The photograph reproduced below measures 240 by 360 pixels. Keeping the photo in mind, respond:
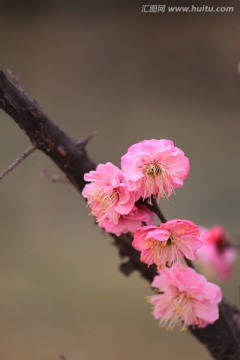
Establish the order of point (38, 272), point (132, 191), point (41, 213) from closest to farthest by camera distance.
Result: point (132, 191) < point (38, 272) < point (41, 213)

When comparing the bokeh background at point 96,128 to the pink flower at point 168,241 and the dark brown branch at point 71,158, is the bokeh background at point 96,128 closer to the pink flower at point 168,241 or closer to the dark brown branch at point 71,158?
the dark brown branch at point 71,158

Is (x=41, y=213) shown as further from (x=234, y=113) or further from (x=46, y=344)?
(x=234, y=113)

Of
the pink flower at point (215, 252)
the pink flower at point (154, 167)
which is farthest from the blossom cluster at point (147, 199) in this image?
the pink flower at point (215, 252)

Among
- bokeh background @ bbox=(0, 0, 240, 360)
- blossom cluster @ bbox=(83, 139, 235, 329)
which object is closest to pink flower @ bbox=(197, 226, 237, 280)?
bokeh background @ bbox=(0, 0, 240, 360)

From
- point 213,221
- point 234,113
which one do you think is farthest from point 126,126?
point 213,221

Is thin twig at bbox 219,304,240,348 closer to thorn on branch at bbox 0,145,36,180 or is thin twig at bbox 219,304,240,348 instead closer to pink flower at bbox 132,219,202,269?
pink flower at bbox 132,219,202,269

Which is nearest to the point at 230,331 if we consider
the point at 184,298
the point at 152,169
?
the point at 184,298
